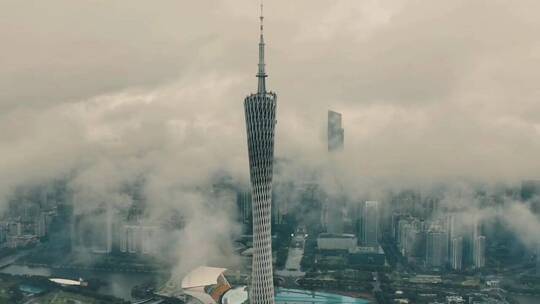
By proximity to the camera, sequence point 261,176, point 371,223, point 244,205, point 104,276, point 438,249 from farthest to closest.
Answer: point 371,223 → point 244,205 → point 438,249 → point 104,276 → point 261,176

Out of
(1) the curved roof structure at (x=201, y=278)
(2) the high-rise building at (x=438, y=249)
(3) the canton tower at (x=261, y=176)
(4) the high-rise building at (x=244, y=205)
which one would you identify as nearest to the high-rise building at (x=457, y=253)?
(2) the high-rise building at (x=438, y=249)

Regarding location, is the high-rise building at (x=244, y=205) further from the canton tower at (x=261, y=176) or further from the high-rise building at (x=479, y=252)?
the canton tower at (x=261, y=176)

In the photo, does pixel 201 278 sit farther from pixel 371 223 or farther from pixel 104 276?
pixel 371 223

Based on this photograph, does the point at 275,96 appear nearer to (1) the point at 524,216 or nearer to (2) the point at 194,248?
(2) the point at 194,248

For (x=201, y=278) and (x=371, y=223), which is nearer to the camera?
(x=201, y=278)

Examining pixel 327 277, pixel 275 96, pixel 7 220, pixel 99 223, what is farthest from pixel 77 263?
pixel 275 96

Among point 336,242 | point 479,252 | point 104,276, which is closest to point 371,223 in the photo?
point 336,242
